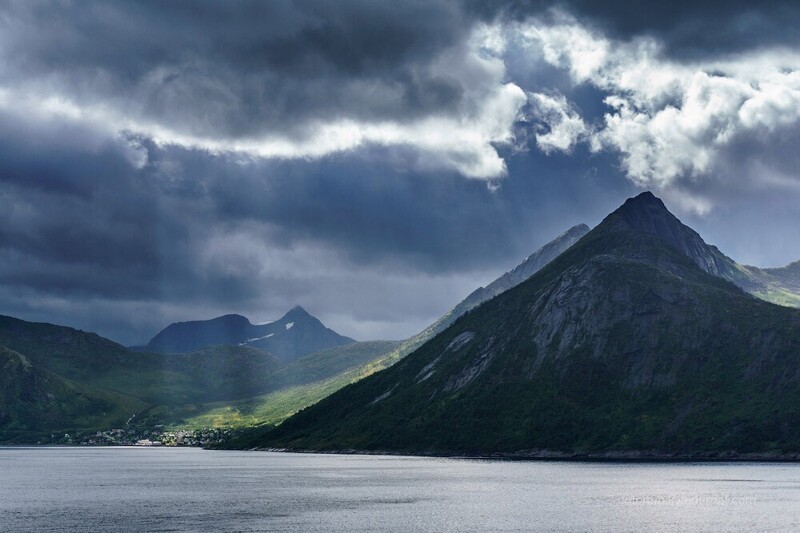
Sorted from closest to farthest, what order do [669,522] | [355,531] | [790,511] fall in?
1. [355,531]
2. [669,522]
3. [790,511]

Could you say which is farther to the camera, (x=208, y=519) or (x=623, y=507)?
(x=623, y=507)

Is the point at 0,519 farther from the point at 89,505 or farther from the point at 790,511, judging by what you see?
the point at 790,511

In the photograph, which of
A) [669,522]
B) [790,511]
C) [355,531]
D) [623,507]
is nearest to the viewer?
[355,531]

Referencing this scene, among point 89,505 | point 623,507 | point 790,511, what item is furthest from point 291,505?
point 790,511

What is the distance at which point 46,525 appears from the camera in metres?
153

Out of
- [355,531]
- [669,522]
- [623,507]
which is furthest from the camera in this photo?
[623,507]

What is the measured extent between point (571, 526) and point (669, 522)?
21386mm

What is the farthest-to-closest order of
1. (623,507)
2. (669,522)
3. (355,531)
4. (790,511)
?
1. (623,507)
2. (790,511)
3. (669,522)
4. (355,531)

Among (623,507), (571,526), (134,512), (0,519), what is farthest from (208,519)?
(623,507)

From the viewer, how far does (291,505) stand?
194 meters

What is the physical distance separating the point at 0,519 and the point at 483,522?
97681 mm

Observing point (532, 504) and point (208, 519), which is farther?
point (532, 504)

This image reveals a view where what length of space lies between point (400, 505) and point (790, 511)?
282ft

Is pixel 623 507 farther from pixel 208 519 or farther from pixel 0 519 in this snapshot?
pixel 0 519
